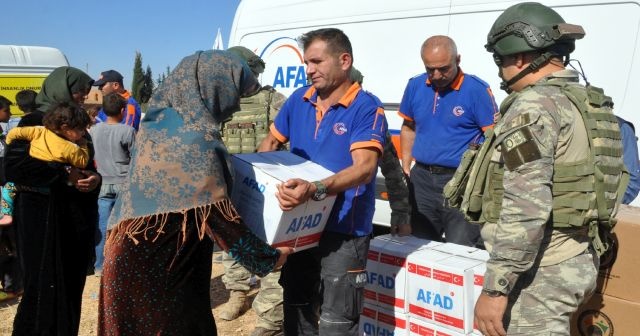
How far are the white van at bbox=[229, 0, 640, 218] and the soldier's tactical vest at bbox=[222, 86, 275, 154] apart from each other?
919 millimetres

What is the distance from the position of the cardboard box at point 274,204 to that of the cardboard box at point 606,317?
1.36 metres

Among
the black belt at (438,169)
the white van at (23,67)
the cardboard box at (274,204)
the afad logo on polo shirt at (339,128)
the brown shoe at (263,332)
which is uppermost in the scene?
the white van at (23,67)

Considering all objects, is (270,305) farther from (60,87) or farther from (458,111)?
(60,87)

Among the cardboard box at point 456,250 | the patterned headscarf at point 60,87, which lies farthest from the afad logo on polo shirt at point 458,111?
the patterned headscarf at point 60,87

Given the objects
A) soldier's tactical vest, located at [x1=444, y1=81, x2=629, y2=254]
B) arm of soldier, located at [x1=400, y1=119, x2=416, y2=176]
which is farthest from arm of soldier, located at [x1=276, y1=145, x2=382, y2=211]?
arm of soldier, located at [x1=400, y1=119, x2=416, y2=176]

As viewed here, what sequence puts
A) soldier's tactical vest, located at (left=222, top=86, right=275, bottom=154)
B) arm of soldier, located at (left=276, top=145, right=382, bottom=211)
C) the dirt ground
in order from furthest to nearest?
soldier's tactical vest, located at (left=222, top=86, right=275, bottom=154) < the dirt ground < arm of soldier, located at (left=276, top=145, right=382, bottom=211)

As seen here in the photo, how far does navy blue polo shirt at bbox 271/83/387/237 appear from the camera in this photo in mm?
2430

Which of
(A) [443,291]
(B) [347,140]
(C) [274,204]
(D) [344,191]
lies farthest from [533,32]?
(A) [443,291]

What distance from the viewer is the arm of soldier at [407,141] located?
3842mm

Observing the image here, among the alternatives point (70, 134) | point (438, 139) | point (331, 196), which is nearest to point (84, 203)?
point (70, 134)

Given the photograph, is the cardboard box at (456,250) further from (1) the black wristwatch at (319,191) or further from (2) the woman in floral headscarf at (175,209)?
(2) the woman in floral headscarf at (175,209)

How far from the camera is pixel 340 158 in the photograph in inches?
98.0

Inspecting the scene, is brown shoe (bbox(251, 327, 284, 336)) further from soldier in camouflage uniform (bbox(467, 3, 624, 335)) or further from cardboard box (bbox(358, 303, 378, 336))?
soldier in camouflage uniform (bbox(467, 3, 624, 335))

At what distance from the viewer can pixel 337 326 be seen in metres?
2.47
